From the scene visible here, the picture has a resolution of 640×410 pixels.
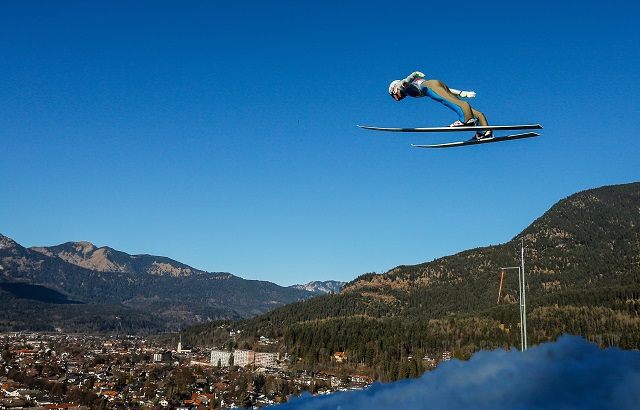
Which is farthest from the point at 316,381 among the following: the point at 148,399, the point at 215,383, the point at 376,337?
→ the point at 376,337

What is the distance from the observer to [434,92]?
9820 millimetres

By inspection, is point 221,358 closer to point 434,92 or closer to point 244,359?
point 244,359

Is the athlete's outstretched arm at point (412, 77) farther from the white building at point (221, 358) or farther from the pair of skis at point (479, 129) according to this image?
the white building at point (221, 358)

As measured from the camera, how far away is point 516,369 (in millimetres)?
8203

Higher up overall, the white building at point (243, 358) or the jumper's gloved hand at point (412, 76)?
the jumper's gloved hand at point (412, 76)

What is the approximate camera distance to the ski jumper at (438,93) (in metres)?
9.79

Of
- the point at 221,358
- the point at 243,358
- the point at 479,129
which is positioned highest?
the point at 479,129

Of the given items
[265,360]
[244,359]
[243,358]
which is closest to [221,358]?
[243,358]

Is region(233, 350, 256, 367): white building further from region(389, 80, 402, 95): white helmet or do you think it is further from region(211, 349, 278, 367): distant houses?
region(389, 80, 402, 95): white helmet

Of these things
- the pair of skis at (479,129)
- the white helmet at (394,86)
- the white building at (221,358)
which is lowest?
the white building at (221,358)

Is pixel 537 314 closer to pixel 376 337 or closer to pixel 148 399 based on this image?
pixel 376 337

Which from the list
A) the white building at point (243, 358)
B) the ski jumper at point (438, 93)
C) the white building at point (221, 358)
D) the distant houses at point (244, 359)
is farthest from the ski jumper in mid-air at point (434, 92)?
the white building at point (221, 358)

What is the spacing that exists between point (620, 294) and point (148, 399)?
134252 millimetres

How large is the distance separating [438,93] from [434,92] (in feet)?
0.28
